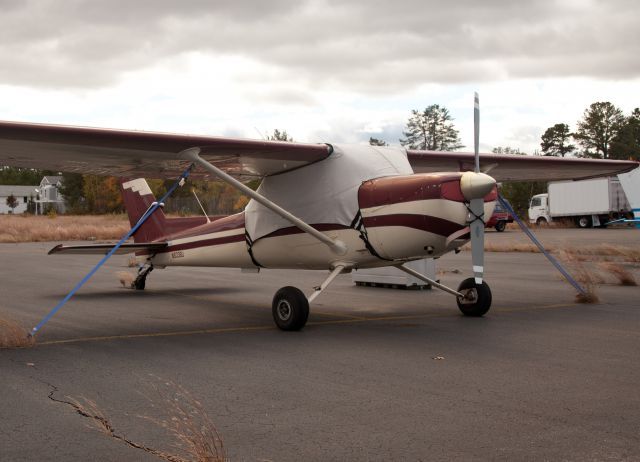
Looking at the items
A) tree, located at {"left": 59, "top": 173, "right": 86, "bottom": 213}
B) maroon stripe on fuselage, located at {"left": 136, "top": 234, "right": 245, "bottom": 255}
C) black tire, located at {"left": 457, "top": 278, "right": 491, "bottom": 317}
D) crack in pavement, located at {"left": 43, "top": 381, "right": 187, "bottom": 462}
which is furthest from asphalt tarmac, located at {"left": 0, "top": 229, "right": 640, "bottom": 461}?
tree, located at {"left": 59, "top": 173, "right": 86, "bottom": 213}

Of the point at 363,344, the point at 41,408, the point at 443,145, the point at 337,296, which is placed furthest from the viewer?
the point at 443,145

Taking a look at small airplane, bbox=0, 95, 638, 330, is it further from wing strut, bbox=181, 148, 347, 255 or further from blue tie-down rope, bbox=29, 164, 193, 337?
blue tie-down rope, bbox=29, 164, 193, 337

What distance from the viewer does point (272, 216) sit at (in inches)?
425

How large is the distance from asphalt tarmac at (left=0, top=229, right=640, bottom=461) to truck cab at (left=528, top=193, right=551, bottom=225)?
40.1 m

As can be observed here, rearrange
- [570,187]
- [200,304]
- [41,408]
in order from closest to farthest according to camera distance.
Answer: [41,408], [200,304], [570,187]

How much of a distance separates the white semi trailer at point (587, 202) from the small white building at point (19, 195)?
116 metres

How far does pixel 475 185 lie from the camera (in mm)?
8742

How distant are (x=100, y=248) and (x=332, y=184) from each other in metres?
5.36

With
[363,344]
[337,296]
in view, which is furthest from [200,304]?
[363,344]

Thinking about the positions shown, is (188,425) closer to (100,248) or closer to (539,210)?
(100,248)

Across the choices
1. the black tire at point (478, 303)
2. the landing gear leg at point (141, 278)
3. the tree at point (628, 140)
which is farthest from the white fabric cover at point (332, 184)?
the tree at point (628, 140)

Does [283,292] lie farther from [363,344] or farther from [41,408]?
[41,408]

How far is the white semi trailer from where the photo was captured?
45.7 meters

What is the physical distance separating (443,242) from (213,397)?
4.32 metres
